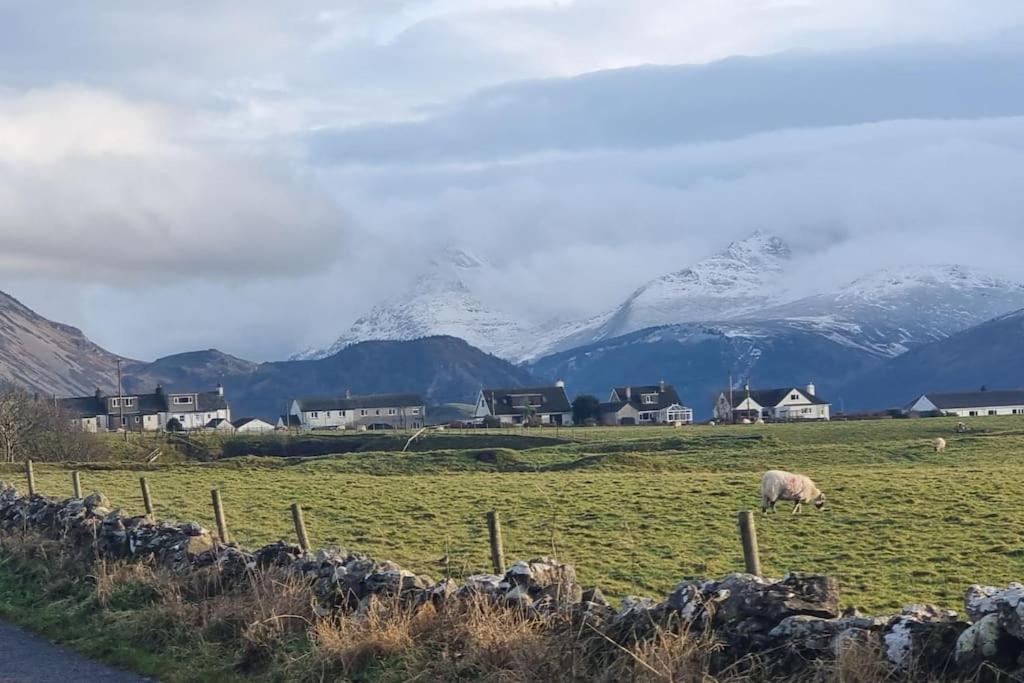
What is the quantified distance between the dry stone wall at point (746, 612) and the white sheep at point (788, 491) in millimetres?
21997

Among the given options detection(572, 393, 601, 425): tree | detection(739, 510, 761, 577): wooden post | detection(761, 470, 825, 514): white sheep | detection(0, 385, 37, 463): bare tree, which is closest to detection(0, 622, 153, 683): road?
detection(739, 510, 761, 577): wooden post

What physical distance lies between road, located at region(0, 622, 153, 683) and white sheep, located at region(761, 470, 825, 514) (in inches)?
939

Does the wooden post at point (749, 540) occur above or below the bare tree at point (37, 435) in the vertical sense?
below

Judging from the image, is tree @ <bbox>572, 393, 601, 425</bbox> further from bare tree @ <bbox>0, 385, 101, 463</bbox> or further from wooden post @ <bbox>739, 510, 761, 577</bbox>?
wooden post @ <bbox>739, 510, 761, 577</bbox>

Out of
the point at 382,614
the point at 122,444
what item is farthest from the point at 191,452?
the point at 382,614

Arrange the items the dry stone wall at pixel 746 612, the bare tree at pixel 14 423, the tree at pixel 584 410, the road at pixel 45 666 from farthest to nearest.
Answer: the tree at pixel 584 410 → the bare tree at pixel 14 423 → the road at pixel 45 666 → the dry stone wall at pixel 746 612

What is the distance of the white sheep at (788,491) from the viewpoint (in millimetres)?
35969

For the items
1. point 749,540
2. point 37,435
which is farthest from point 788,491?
point 37,435

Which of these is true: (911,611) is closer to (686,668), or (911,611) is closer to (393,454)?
(686,668)

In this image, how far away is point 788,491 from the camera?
118 feet

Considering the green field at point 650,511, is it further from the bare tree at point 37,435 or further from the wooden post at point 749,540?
the bare tree at point 37,435

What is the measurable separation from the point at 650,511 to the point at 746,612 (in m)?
24.3

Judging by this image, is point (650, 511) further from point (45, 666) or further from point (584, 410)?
point (584, 410)

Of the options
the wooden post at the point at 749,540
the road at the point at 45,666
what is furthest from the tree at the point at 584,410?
the wooden post at the point at 749,540
